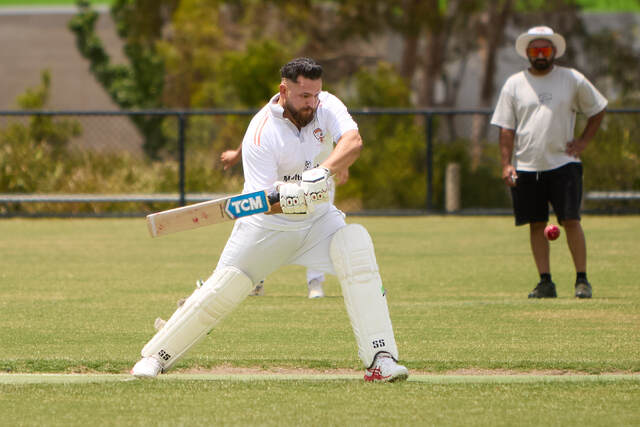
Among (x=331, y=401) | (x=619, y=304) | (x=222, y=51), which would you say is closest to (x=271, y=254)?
(x=331, y=401)

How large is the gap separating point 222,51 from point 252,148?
2632 centimetres

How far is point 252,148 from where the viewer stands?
6.10 meters

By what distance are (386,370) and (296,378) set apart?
0.59 meters

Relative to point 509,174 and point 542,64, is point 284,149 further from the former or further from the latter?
point 542,64

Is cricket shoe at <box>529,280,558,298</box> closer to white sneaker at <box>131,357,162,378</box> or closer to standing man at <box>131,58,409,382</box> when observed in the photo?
standing man at <box>131,58,409,382</box>

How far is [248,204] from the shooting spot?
19.2 feet

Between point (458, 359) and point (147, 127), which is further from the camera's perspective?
point (147, 127)

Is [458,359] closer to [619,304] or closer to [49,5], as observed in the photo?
[619,304]

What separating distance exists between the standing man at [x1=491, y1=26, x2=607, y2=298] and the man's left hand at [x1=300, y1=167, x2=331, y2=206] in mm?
4011

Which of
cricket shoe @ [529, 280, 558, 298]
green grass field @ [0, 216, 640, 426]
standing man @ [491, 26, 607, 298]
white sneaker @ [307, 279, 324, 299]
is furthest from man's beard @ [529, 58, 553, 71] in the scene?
white sneaker @ [307, 279, 324, 299]

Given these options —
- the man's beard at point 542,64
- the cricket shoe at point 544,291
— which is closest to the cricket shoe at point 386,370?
the cricket shoe at point 544,291

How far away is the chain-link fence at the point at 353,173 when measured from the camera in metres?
18.9

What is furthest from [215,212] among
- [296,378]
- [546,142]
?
[546,142]

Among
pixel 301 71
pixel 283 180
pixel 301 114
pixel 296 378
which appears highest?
pixel 301 71
